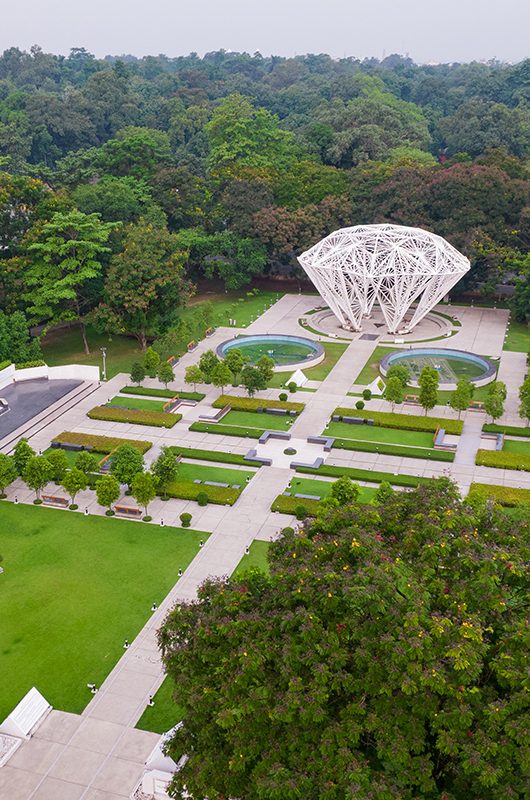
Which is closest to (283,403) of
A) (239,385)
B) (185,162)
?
(239,385)

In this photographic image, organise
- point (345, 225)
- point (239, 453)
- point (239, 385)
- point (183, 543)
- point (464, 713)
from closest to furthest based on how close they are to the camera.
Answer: point (464, 713)
point (183, 543)
point (239, 453)
point (239, 385)
point (345, 225)

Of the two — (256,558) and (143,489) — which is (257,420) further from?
(256,558)

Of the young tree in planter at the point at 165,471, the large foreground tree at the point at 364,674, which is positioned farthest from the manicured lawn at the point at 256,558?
the large foreground tree at the point at 364,674

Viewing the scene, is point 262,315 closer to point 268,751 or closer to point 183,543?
point 183,543

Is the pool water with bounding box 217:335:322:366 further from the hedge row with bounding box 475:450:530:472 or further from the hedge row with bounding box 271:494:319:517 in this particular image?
the hedge row with bounding box 271:494:319:517

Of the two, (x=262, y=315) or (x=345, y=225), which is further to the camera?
(x=345, y=225)

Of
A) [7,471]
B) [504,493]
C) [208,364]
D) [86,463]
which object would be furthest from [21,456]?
[504,493]

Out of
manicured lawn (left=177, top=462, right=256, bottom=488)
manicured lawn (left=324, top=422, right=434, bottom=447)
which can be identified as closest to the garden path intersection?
manicured lawn (left=177, top=462, right=256, bottom=488)

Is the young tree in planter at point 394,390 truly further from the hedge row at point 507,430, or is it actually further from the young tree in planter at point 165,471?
the young tree in planter at point 165,471
